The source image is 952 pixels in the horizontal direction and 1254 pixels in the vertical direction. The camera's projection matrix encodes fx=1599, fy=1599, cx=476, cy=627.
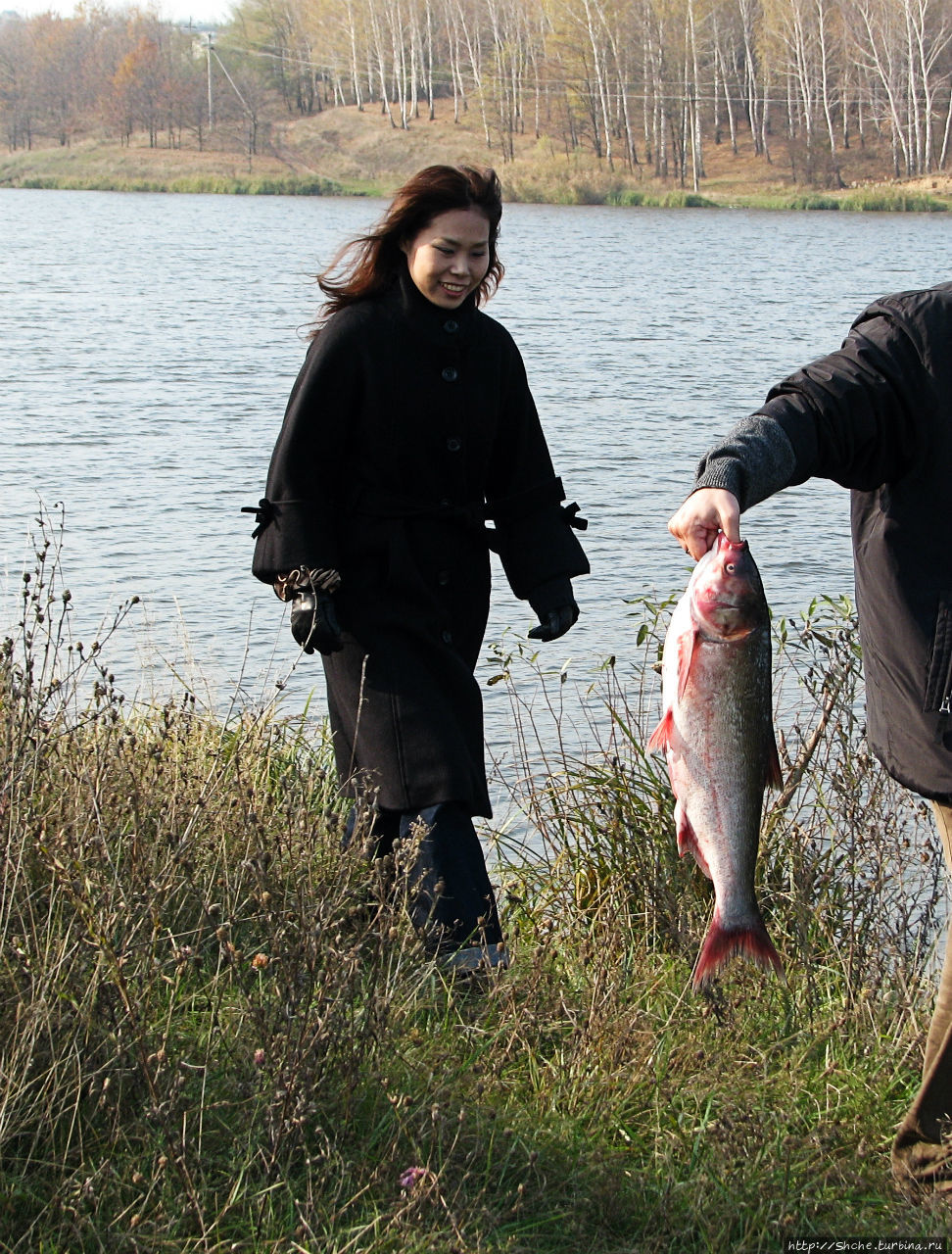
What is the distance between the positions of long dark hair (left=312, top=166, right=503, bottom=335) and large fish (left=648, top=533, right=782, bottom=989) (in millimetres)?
1891

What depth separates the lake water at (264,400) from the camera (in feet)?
32.3

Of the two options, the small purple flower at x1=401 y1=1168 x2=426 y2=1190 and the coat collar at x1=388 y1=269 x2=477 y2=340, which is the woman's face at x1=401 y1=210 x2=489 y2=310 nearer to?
the coat collar at x1=388 y1=269 x2=477 y2=340

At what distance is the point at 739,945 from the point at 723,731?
0.49 meters

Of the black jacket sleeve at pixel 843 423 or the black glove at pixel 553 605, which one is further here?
the black glove at pixel 553 605

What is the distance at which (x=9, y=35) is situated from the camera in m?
103

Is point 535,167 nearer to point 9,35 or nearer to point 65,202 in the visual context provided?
point 65,202

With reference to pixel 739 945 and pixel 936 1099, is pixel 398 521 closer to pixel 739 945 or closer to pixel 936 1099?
pixel 739 945

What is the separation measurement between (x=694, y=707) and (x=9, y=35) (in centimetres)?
11146

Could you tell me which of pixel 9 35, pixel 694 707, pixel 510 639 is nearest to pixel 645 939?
pixel 694 707

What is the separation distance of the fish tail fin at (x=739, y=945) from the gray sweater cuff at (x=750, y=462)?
88cm

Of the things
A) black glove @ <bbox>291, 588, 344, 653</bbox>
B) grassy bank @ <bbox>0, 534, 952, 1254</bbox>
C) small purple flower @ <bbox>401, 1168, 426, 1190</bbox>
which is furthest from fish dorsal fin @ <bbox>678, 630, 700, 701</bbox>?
black glove @ <bbox>291, 588, 344, 653</bbox>

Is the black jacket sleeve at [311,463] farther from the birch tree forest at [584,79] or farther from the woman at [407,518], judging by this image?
the birch tree forest at [584,79]

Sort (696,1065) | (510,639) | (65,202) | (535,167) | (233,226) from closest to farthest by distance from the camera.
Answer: (696,1065), (510,639), (233,226), (65,202), (535,167)

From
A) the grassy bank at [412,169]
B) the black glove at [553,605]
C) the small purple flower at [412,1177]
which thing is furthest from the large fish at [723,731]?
the grassy bank at [412,169]
